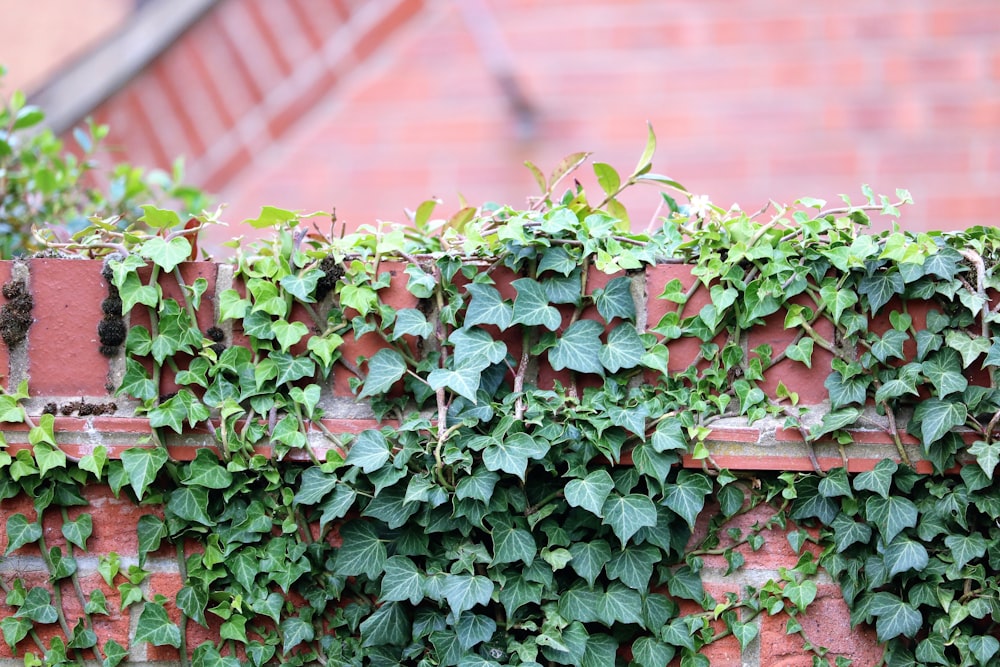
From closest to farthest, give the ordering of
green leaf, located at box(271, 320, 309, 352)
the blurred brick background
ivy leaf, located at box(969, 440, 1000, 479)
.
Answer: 1. ivy leaf, located at box(969, 440, 1000, 479)
2. green leaf, located at box(271, 320, 309, 352)
3. the blurred brick background

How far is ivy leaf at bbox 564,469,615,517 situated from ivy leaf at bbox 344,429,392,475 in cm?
26

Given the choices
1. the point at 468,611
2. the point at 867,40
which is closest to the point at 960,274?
the point at 468,611

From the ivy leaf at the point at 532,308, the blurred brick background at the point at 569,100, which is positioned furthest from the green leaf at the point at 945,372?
the blurred brick background at the point at 569,100

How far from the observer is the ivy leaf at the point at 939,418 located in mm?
1274

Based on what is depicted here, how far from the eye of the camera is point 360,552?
1.36 metres

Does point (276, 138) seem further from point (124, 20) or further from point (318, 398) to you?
point (318, 398)

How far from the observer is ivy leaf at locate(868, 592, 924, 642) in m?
1.29

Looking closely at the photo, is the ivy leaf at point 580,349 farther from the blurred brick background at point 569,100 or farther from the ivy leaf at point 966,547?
the blurred brick background at point 569,100

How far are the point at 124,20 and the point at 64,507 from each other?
10.3 ft

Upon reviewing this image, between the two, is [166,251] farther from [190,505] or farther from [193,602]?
[193,602]

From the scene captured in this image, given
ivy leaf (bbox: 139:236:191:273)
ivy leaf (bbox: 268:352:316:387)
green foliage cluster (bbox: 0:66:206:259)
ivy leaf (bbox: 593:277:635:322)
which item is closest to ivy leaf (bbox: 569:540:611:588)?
ivy leaf (bbox: 593:277:635:322)

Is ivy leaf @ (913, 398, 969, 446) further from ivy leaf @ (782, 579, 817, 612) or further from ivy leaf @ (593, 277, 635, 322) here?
ivy leaf @ (593, 277, 635, 322)

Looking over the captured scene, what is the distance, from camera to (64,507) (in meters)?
1.42

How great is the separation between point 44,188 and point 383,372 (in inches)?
41.0
